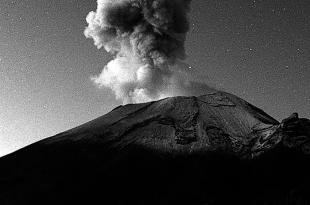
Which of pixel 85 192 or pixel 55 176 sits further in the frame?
pixel 55 176

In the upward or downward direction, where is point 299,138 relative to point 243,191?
upward

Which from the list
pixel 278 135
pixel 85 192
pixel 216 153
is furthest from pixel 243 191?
pixel 85 192

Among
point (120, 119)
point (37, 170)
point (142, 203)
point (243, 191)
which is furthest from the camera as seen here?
point (120, 119)

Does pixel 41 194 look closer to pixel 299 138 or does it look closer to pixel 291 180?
pixel 291 180

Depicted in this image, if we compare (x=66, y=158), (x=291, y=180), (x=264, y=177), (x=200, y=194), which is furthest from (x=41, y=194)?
(x=291, y=180)

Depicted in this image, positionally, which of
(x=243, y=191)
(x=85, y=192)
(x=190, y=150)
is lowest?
(x=243, y=191)

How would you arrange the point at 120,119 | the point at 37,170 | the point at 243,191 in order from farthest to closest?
the point at 120,119
the point at 37,170
the point at 243,191

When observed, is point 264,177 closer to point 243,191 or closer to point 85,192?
point 243,191
